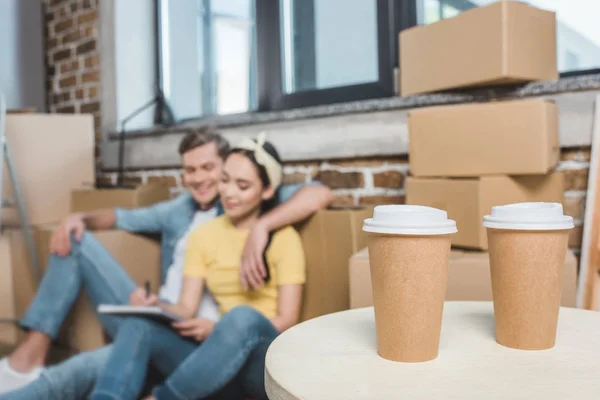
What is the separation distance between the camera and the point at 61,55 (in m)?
3.11

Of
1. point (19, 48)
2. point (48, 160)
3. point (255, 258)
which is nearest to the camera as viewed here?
point (255, 258)

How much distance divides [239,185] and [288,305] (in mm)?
407

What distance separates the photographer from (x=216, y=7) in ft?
9.18

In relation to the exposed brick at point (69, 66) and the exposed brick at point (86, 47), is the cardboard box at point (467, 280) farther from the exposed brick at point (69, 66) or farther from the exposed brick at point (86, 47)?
the exposed brick at point (69, 66)

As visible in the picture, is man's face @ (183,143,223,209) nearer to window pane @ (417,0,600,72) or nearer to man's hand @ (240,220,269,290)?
man's hand @ (240,220,269,290)

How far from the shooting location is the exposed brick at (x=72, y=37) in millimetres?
2983

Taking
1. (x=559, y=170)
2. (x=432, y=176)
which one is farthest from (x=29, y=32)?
(x=559, y=170)

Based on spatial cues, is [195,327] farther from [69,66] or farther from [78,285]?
[69,66]

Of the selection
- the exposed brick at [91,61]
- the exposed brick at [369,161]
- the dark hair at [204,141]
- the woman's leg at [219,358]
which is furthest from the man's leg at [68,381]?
the exposed brick at [91,61]

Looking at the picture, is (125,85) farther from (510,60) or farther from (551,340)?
(551,340)

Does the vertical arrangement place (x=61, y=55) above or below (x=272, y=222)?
above

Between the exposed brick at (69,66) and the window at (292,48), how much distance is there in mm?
450

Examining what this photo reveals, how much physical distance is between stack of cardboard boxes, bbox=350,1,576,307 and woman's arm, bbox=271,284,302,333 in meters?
0.30

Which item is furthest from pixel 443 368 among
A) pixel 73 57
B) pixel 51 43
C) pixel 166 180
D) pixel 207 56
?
pixel 51 43
